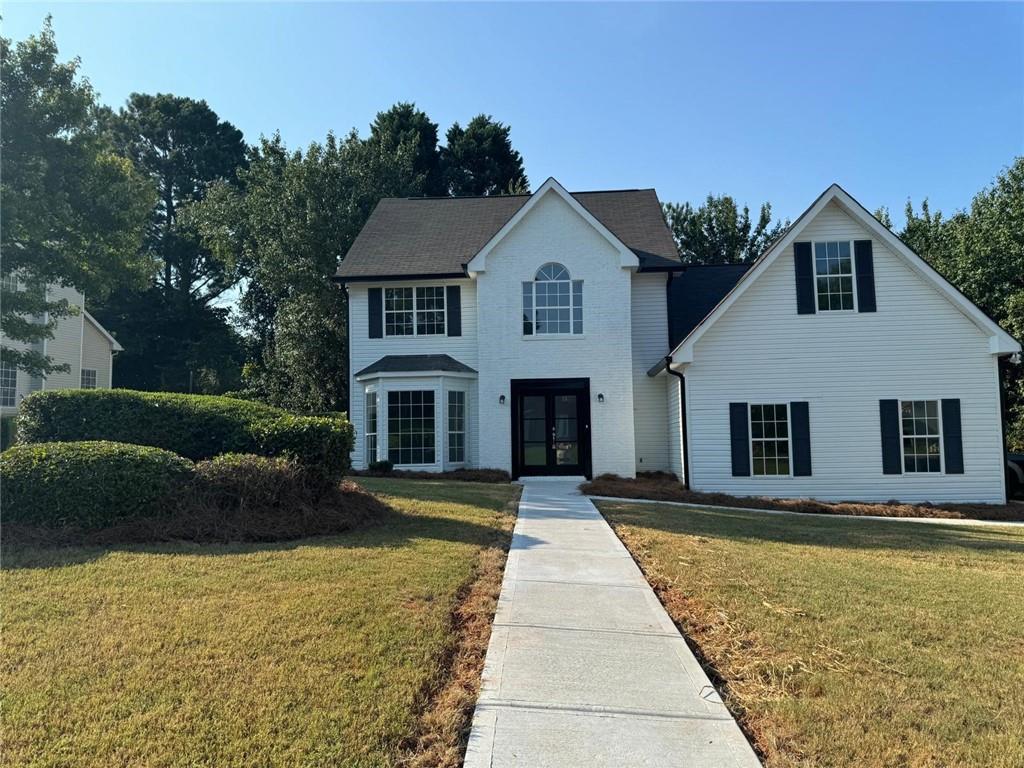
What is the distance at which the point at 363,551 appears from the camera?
270 inches

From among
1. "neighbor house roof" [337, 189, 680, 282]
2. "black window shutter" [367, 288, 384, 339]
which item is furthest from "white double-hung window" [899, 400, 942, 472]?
"black window shutter" [367, 288, 384, 339]

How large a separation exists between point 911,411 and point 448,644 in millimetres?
13870

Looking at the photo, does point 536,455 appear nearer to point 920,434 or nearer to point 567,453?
point 567,453

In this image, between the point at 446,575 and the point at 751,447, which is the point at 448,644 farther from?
the point at 751,447

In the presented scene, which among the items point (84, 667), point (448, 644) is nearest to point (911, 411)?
point (448, 644)

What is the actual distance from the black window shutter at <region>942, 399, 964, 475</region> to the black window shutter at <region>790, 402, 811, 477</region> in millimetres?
2956

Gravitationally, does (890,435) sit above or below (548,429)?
below

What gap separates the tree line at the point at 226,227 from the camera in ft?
43.5

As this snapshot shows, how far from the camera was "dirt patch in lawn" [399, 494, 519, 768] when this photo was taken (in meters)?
3.13

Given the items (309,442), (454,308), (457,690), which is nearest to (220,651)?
(457,690)

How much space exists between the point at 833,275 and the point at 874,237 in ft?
4.03

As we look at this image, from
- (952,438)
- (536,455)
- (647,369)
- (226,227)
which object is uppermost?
(226,227)

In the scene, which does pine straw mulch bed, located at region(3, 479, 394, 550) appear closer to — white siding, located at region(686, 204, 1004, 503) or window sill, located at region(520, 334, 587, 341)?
window sill, located at region(520, 334, 587, 341)

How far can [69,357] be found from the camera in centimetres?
2345
